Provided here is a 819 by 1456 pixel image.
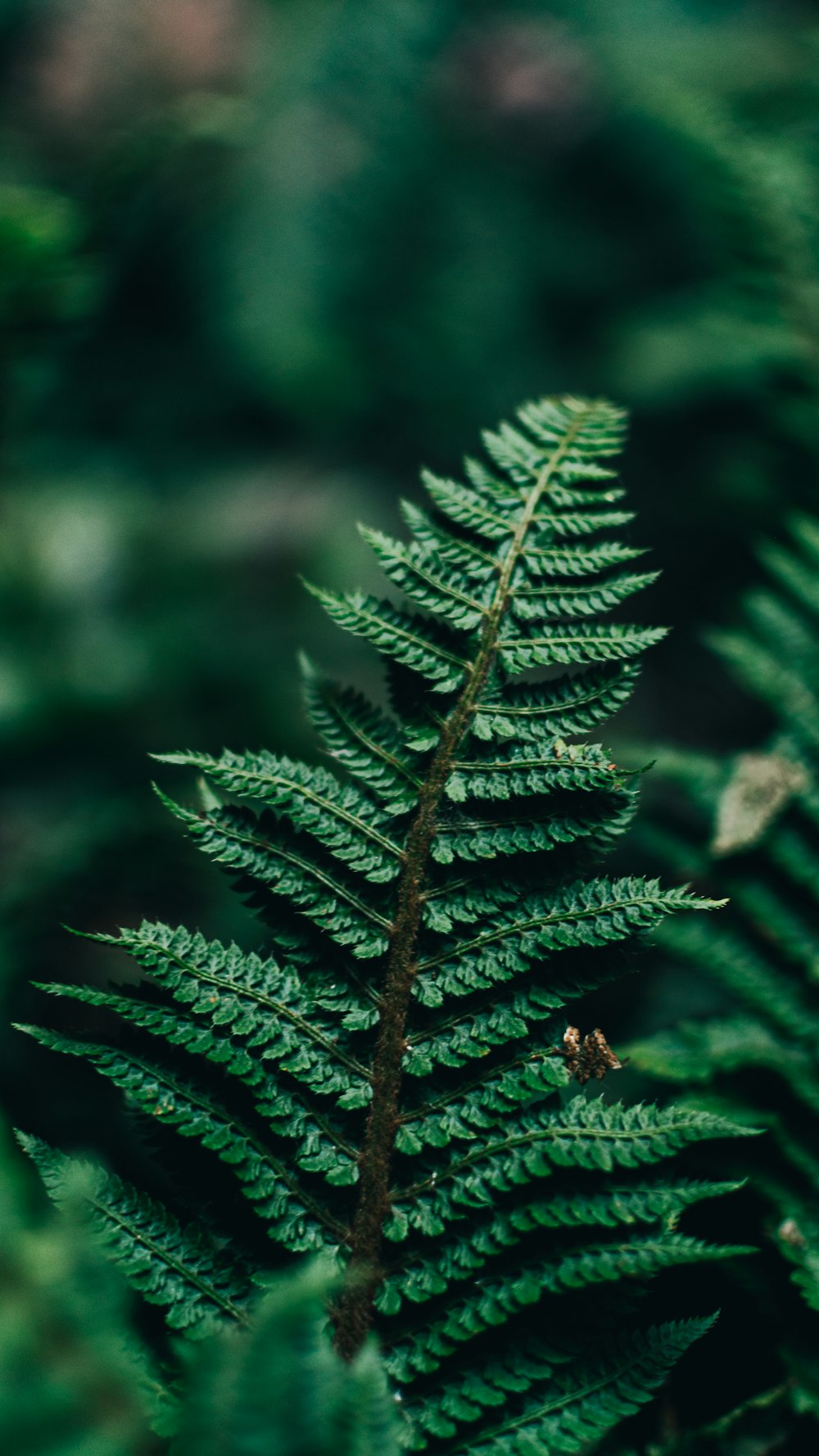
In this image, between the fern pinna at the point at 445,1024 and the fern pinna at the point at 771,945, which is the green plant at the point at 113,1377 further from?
the fern pinna at the point at 771,945

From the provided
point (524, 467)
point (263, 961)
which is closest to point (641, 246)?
point (524, 467)

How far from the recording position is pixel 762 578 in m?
2.51

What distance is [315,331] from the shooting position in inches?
141

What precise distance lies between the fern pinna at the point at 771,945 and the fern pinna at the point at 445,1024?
30 centimetres

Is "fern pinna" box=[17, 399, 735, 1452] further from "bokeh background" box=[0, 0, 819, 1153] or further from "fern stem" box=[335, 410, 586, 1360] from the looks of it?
"bokeh background" box=[0, 0, 819, 1153]

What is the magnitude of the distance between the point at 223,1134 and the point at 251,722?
1.87 meters

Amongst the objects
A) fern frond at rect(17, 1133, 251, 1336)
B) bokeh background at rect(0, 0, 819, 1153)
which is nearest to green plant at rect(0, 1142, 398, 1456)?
fern frond at rect(17, 1133, 251, 1336)

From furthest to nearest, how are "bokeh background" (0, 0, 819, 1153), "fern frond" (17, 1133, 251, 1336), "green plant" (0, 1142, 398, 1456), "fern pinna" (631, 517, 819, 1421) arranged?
"bokeh background" (0, 0, 819, 1153) < "fern pinna" (631, 517, 819, 1421) < "fern frond" (17, 1133, 251, 1336) < "green plant" (0, 1142, 398, 1456)

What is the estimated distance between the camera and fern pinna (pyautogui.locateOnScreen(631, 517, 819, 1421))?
112cm

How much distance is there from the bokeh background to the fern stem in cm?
111

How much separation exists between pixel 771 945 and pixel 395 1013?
69 cm

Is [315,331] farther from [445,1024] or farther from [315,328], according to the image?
[445,1024]

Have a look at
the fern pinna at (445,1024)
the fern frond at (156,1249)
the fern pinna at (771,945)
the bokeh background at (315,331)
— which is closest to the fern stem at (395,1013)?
the fern pinna at (445,1024)

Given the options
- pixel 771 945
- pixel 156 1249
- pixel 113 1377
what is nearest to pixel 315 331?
pixel 771 945
